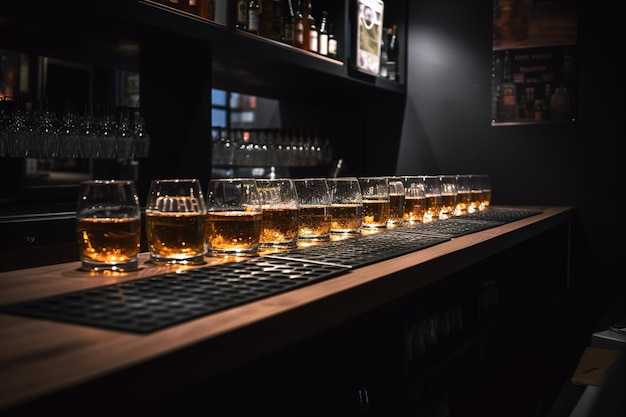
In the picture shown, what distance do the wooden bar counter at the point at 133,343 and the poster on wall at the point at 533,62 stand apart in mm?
3593

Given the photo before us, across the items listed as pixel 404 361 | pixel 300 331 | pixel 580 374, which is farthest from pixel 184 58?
pixel 300 331

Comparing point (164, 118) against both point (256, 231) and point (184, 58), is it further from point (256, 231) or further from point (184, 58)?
point (256, 231)

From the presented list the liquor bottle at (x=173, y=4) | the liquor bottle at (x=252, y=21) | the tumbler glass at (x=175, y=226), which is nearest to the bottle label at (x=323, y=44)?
the liquor bottle at (x=252, y=21)

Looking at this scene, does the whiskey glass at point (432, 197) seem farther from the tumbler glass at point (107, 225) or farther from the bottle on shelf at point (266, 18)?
the tumbler glass at point (107, 225)

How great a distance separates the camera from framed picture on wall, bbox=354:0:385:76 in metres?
3.97

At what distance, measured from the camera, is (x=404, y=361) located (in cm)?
194

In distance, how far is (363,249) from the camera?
1.63 meters

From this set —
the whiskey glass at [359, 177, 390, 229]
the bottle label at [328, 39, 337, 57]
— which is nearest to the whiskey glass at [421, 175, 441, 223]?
the whiskey glass at [359, 177, 390, 229]

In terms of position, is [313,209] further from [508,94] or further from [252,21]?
[508,94]

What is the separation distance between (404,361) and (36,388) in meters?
1.46

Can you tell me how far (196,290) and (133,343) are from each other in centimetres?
30

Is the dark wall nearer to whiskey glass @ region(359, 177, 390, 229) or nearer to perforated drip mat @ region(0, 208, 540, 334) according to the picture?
whiskey glass @ region(359, 177, 390, 229)

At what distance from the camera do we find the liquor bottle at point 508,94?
4668mm

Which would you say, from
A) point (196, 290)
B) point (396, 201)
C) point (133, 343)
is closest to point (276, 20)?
point (396, 201)
